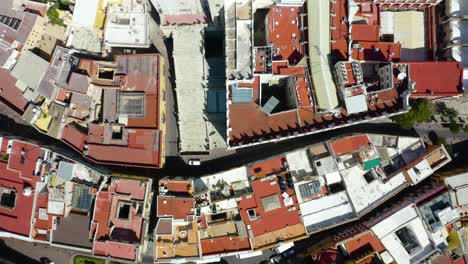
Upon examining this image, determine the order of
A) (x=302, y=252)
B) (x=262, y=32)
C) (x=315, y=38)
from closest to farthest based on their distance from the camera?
1. (x=315, y=38)
2. (x=262, y=32)
3. (x=302, y=252)

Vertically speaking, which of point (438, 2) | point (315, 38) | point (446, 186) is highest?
point (438, 2)

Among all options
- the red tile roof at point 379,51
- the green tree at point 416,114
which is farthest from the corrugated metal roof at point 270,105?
the green tree at point 416,114

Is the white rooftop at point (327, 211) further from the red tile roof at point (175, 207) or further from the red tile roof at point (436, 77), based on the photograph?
the red tile roof at point (436, 77)

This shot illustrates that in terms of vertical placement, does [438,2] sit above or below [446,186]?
above

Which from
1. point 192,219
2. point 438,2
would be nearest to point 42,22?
point 192,219

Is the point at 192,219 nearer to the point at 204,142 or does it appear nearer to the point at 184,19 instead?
the point at 204,142

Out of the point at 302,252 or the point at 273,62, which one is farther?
the point at 302,252

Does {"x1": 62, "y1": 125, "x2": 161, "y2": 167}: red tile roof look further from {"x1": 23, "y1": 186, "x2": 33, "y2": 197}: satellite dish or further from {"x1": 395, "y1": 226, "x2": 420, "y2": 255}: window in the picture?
{"x1": 395, "y1": 226, "x2": 420, "y2": 255}: window
